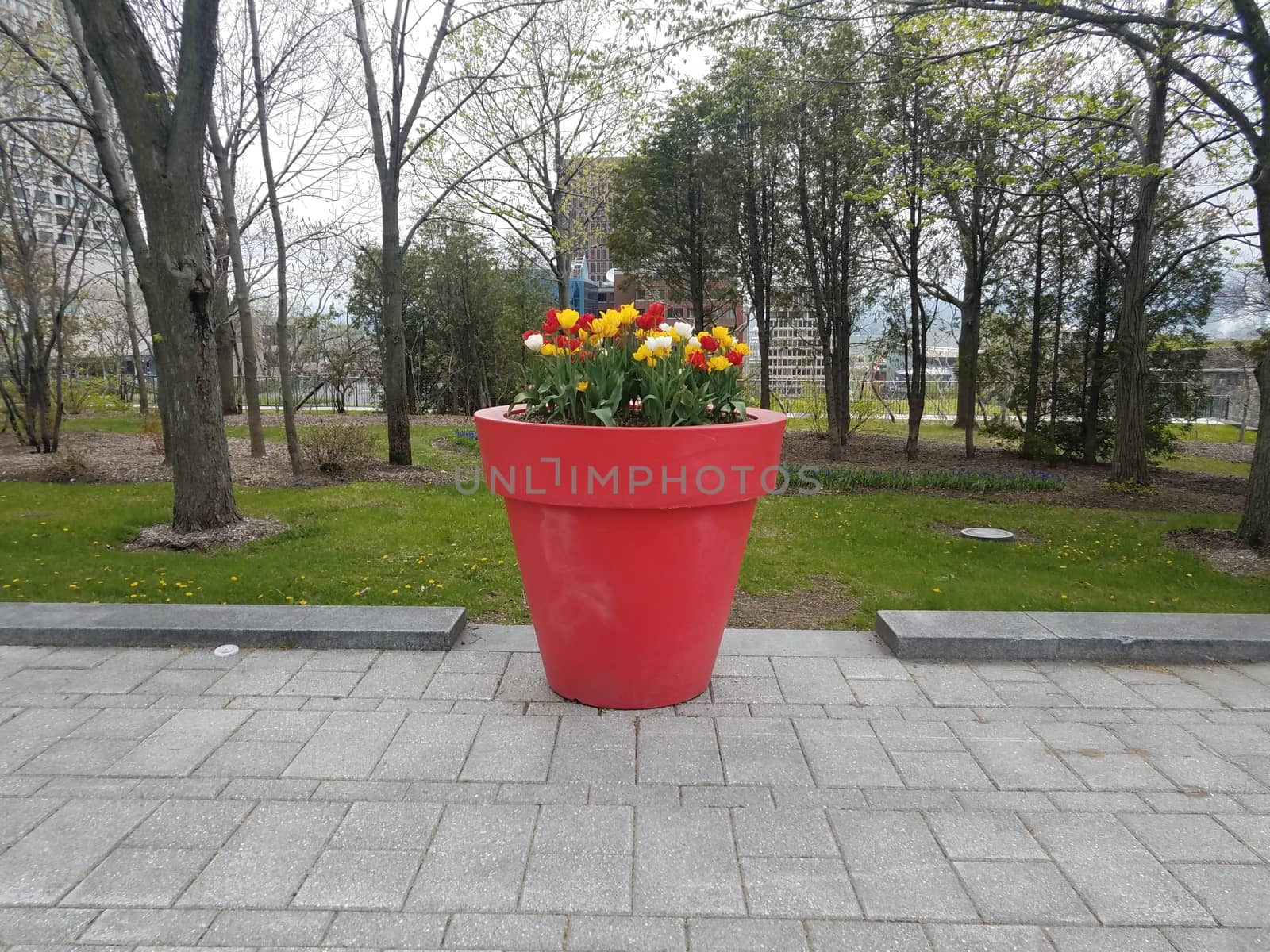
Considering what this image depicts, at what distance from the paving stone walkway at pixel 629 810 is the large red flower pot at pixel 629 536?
21 cm

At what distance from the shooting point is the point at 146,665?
3086 millimetres

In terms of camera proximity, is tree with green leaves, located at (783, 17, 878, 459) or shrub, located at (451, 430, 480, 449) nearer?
tree with green leaves, located at (783, 17, 878, 459)

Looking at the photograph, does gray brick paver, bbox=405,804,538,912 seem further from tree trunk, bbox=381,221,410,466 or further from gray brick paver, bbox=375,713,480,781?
tree trunk, bbox=381,221,410,466

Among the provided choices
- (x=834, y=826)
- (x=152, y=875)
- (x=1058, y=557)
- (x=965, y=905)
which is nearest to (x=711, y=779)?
(x=834, y=826)

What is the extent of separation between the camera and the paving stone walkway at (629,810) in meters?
1.65

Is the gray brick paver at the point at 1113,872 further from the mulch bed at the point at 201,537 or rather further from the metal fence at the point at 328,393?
the metal fence at the point at 328,393

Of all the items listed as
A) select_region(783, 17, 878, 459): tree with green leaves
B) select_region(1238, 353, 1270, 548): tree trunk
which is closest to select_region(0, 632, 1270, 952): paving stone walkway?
select_region(1238, 353, 1270, 548): tree trunk

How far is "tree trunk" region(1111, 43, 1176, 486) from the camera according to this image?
7.76m

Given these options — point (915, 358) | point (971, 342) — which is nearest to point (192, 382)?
point (915, 358)

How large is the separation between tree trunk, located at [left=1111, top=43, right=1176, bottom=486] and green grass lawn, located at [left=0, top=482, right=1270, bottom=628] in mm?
1402

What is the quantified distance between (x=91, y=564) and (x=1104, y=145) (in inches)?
374

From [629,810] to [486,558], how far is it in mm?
3092

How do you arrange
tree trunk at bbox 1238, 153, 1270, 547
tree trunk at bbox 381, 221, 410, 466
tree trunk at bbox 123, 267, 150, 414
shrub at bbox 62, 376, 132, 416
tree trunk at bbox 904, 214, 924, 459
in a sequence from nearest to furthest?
tree trunk at bbox 1238, 153, 1270, 547 → tree trunk at bbox 381, 221, 410, 466 → tree trunk at bbox 904, 214, 924, 459 → shrub at bbox 62, 376, 132, 416 → tree trunk at bbox 123, 267, 150, 414

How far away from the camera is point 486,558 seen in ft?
16.3
